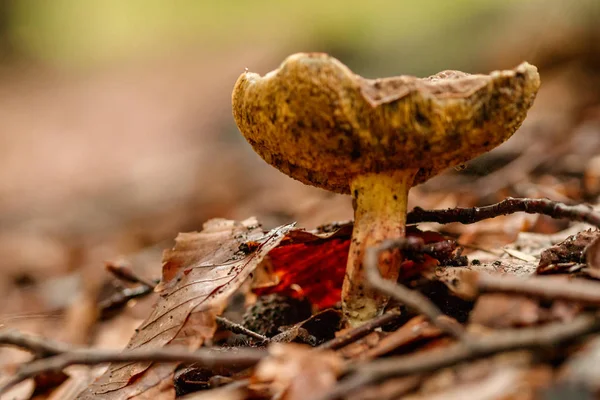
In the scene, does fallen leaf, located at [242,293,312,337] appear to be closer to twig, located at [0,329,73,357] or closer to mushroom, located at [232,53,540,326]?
mushroom, located at [232,53,540,326]

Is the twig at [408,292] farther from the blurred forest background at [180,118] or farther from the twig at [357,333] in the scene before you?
the blurred forest background at [180,118]

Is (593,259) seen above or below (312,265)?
below

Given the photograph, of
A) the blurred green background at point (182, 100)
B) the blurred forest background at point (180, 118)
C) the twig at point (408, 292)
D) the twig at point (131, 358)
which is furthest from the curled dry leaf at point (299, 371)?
the blurred green background at point (182, 100)

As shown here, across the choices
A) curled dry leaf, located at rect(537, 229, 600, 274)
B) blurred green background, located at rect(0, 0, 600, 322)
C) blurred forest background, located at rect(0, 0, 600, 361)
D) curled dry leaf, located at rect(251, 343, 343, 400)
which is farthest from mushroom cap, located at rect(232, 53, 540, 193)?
blurred green background, located at rect(0, 0, 600, 322)

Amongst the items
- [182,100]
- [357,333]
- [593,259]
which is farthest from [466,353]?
[182,100]

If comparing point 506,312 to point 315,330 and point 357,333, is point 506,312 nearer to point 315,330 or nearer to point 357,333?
point 357,333

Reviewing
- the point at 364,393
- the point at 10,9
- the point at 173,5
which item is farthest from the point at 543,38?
the point at 10,9
